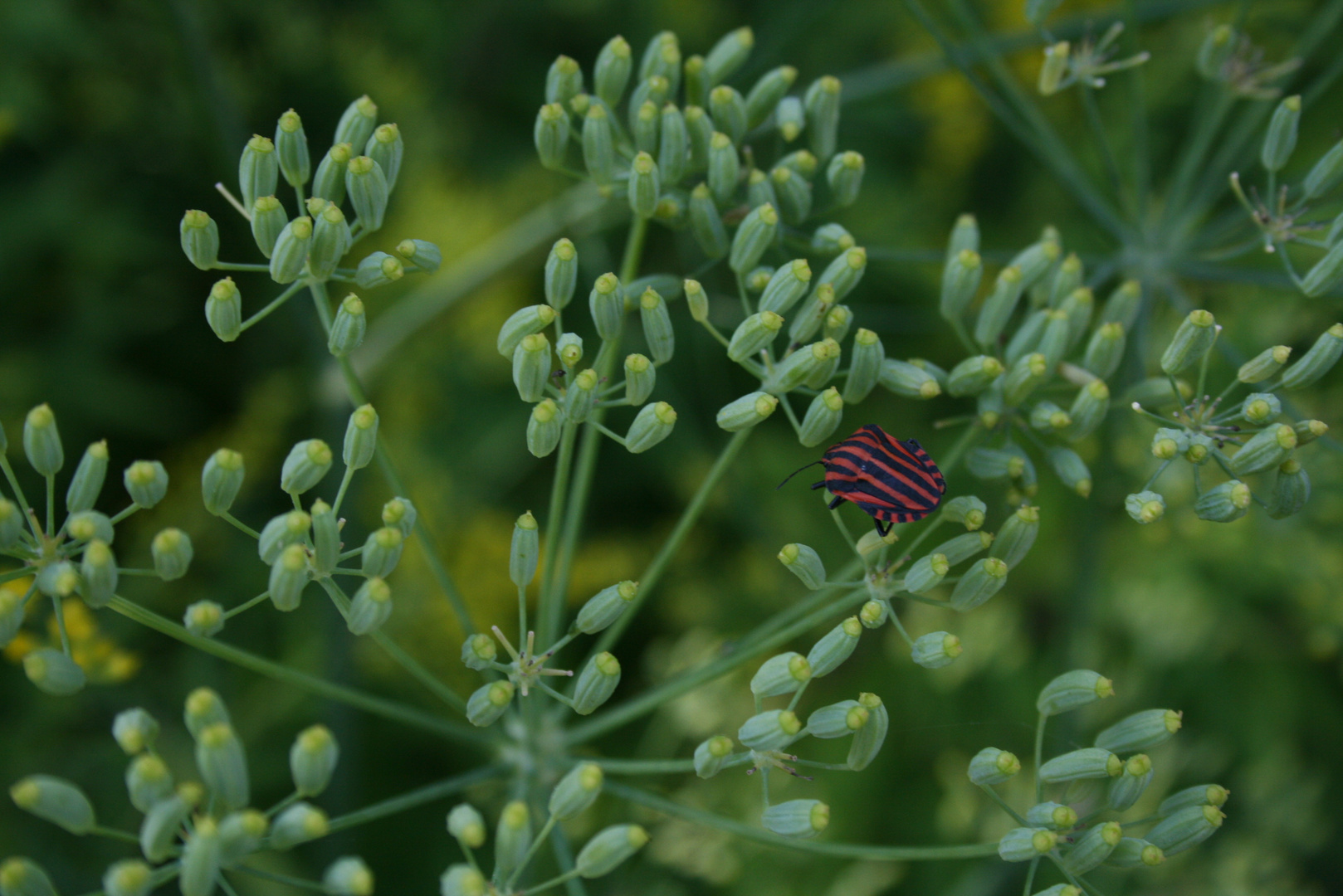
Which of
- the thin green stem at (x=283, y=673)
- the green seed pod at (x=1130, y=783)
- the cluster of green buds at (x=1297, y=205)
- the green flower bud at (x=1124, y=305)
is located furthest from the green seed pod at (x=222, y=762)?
the cluster of green buds at (x=1297, y=205)

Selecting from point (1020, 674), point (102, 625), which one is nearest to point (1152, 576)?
point (1020, 674)

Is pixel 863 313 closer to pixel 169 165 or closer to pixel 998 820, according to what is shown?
pixel 998 820

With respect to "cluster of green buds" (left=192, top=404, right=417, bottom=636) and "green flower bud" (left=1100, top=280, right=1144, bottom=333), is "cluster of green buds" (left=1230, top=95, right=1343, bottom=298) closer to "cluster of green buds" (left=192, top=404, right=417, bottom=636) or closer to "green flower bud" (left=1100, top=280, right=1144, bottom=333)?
"green flower bud" (left=1100, top=280, right=1144, bottom=333)

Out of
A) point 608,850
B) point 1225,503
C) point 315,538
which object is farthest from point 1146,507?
point 315,538

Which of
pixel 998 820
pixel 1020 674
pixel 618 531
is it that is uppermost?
pixel 618 531

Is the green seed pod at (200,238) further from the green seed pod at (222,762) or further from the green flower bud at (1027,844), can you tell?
the green flower bud at (1027,844)

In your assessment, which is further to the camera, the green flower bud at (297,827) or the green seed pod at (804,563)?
the green seed pod at (804,563)
